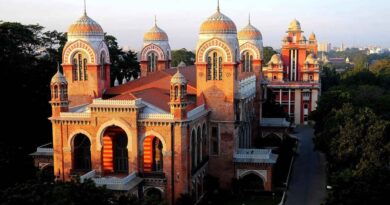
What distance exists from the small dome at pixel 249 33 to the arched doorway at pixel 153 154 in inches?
863

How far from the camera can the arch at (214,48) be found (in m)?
39.5

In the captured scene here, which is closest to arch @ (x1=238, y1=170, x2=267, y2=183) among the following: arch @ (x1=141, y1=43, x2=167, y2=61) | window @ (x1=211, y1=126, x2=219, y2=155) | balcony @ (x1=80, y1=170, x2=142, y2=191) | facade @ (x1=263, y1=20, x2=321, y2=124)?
window @ (x1=211, y1=126, x2=219, y2=155)

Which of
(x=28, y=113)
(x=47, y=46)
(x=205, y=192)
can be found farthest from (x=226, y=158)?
(x=47, y=46)

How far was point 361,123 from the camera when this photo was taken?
39.5 m

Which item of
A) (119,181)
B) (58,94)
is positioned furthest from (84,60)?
(119,181)

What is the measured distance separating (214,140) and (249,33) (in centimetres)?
1726

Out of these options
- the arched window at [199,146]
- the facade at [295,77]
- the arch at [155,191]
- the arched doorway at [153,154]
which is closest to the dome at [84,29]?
the arched doorway at [153,154]

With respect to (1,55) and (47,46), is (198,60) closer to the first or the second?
(1,55)

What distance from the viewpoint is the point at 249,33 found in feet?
179

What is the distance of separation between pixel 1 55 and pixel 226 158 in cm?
2288

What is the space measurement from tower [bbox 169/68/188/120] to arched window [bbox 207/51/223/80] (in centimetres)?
596

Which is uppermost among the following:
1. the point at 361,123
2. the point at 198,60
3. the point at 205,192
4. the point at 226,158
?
the point at 198,60

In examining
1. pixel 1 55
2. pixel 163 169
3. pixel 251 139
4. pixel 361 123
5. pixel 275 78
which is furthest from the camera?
pixel 275 78

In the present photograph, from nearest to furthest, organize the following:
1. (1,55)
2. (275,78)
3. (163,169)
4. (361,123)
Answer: (163,169)
(361,123)
(1,55)
(275,78)
